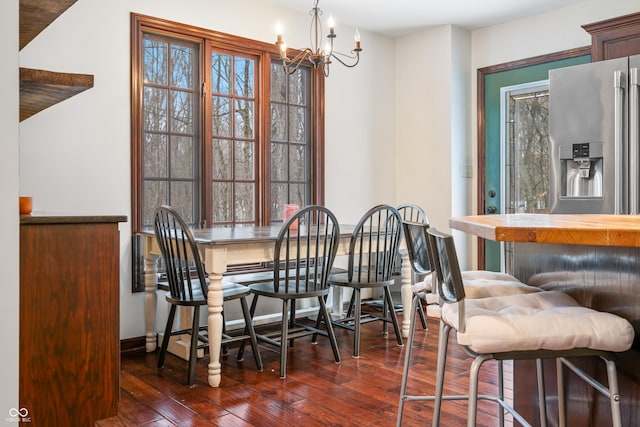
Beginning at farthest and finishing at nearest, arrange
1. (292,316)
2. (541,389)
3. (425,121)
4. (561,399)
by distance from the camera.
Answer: (425,121) → (292,316) → (541,389) → (561,399)

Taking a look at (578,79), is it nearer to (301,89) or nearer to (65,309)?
(301,89)

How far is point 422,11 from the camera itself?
4.32 meters

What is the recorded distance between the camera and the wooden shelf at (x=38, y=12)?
163 centimetres

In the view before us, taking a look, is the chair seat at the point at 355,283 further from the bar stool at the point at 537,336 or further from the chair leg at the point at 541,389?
the bar stool at the point at 537,336

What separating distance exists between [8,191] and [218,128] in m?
2.87

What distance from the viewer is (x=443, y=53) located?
466cm

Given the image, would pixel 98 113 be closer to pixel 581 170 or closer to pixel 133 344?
pixel 133 344

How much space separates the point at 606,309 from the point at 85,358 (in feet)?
5.30

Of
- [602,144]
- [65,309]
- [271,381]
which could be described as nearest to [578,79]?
[602,144]

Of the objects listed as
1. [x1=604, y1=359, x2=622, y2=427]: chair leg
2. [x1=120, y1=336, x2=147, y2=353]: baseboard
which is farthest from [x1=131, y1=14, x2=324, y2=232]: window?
[x1=604, y1=359, x2=622, y2=427]: chair leg

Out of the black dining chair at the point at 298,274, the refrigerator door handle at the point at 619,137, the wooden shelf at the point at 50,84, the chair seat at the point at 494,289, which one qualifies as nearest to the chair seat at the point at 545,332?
the chair seat at the point at 494,289

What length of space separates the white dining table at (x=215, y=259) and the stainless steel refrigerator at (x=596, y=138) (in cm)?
145

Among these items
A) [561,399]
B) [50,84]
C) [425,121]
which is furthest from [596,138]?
[50,84]

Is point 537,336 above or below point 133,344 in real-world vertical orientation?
above
